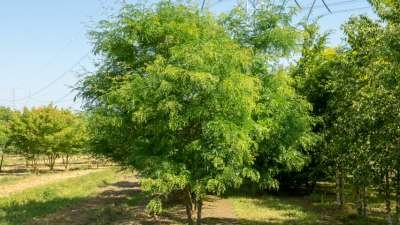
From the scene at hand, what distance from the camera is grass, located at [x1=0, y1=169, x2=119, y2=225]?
817 inches

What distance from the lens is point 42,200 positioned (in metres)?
26.7

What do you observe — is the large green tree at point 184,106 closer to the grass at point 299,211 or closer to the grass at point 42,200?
the grass at point 299,211

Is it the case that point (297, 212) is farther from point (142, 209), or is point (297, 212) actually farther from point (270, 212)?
point (142, 209)

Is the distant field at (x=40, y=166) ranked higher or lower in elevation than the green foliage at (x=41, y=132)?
lower

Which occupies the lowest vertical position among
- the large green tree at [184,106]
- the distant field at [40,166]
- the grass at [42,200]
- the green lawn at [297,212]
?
the green lawn at [297,212]

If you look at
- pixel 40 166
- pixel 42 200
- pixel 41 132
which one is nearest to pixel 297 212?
pixel 42 200

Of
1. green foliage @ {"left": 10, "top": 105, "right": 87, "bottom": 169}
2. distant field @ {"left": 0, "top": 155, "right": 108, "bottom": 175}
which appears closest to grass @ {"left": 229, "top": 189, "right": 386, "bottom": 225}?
green foliage @ {"left": 10, "top": 105, "right": 87, "bottom": 169}

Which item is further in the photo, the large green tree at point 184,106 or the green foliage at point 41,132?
the green foliage at point 41,132

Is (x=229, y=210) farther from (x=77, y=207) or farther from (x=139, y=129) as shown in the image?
(x=139, y=129)

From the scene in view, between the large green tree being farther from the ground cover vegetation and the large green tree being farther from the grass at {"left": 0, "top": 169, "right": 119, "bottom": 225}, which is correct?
the grass at {"left": 0, "top": 169, "right": 119, "bottom": 225}

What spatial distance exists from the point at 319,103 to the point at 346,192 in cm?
677

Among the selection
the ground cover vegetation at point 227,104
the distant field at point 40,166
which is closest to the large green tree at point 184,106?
the ground cover vegetation at point 227,104

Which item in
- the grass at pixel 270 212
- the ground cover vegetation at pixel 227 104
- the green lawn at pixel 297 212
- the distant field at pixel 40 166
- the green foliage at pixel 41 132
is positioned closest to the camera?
the ground cover vegetation at pixel 227 104

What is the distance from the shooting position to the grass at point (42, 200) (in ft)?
68.1
